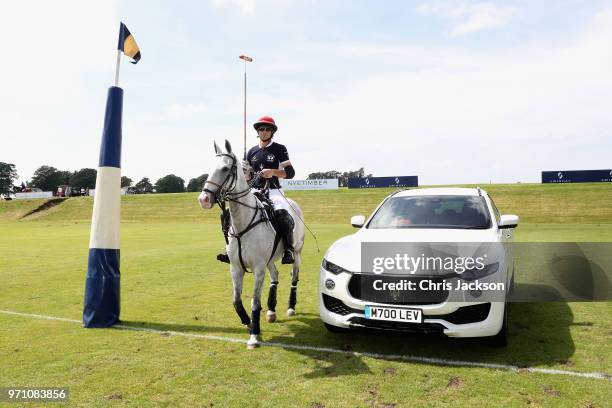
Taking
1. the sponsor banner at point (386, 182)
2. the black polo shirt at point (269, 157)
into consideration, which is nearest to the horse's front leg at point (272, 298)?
the black polo shirt at point (269, 157)

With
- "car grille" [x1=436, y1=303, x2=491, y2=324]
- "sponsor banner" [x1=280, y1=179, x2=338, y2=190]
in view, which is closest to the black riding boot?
"car grille" [x1=436, y1=303, x2=491, y2=324]

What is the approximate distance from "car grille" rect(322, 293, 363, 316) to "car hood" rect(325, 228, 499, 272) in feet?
1.43

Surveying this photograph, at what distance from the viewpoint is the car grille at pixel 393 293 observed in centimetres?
456

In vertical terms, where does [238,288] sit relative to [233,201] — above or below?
below

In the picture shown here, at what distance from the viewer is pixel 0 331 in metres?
6.14

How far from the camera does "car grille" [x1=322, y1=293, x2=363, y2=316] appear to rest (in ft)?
16.2

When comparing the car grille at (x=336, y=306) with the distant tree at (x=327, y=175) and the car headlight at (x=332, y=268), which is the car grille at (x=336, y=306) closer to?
the car headlight at (x=332, y=268)

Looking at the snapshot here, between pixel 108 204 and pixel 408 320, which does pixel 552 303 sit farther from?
pixel 108 204

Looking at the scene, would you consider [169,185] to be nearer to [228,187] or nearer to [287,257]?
[287,257]

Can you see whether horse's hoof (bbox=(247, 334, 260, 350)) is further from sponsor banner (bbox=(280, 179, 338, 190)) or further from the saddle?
sponsor banner (bbox=(280, 179, 338, 190))

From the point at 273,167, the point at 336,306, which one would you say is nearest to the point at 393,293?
the point at 336,306

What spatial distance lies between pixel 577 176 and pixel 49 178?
→ 17332cm

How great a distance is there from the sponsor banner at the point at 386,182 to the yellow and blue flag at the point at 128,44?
2291 inches

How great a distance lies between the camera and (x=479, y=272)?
4617 millimetres
